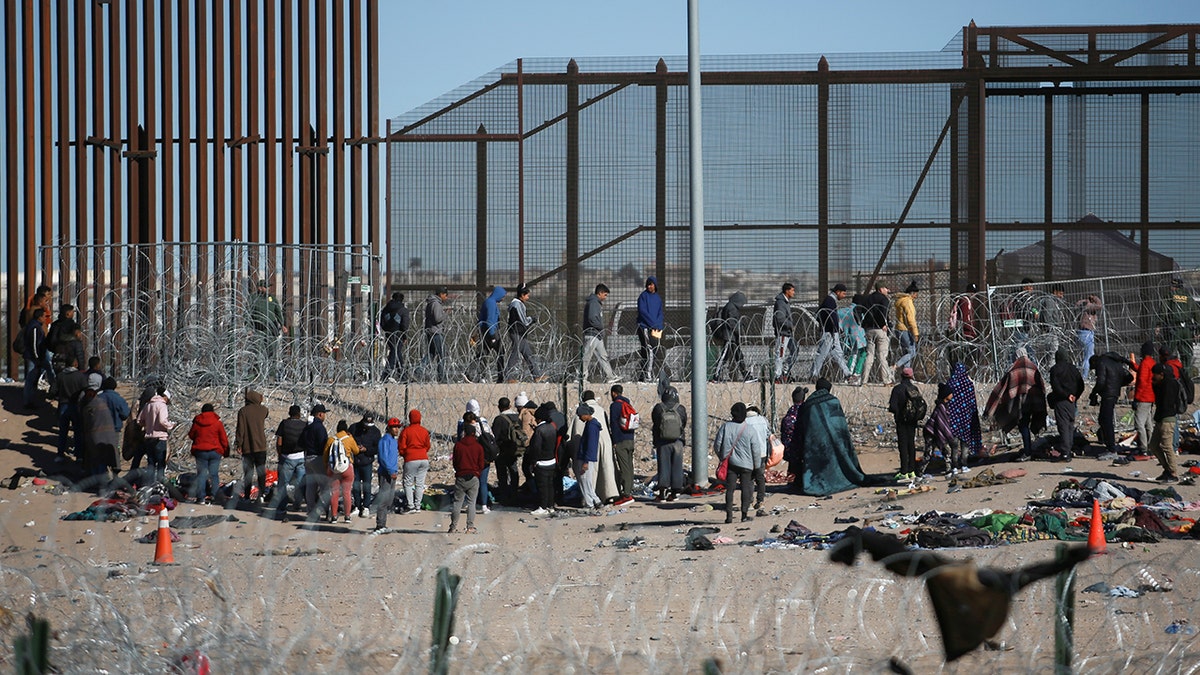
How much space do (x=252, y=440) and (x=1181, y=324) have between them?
35.6 feet

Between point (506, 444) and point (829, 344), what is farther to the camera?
point (829, 344)

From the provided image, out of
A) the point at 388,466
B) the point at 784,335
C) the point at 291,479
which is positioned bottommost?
the point at 291,479

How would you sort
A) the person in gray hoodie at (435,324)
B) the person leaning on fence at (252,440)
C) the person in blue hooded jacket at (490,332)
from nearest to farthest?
the person leaning on fence at (252,440), the person in blue hooded jacket at (490,332), the person in gray hoodie at (435,324)

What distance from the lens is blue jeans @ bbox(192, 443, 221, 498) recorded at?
13.7m

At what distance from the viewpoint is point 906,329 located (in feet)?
57.4

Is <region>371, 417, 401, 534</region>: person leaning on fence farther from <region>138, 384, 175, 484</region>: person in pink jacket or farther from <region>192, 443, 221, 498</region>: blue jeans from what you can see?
<region>138, 384, 175, 484</region>: person in pink jacket

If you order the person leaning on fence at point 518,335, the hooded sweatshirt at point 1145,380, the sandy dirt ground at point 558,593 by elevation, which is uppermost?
the person leaning on fence at point 518,335

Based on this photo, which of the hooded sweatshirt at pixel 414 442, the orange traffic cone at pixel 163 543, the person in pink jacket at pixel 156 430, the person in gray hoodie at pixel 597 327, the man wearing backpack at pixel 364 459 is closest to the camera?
the orange traffic cone at pixel 163 543

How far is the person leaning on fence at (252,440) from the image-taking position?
13.8 m

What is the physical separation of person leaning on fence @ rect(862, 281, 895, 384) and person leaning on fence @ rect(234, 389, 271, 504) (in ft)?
24.4

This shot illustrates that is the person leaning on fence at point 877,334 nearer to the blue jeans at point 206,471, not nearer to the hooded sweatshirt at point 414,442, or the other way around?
the hooded sweatshirt at point 414,442

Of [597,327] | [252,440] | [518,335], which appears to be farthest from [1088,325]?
[252,440]

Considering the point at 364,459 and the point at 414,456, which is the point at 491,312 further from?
the point at 414,456

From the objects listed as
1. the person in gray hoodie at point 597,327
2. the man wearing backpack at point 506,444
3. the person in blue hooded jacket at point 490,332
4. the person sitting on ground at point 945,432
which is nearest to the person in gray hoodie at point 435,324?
the person in blue hooded jacket at point 490,332
